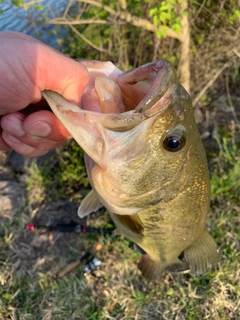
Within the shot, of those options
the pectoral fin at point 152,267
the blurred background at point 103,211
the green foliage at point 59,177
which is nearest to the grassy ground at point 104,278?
the blurred background at point 103,211

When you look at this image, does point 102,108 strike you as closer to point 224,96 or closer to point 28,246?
point 28,246

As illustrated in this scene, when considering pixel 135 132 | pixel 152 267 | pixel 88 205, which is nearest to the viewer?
pixel 135 132

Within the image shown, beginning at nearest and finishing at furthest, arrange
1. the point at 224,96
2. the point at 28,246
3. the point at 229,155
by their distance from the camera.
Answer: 1. the point at 28,246
2. the point at 229,155
3. the point at 224,96

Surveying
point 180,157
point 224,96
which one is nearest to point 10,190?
point 180,157

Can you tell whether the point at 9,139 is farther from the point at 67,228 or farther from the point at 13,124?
the point at 67,228

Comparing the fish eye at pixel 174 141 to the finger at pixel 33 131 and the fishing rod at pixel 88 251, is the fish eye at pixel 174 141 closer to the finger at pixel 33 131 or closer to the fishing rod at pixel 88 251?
the finger at pixel 33 131

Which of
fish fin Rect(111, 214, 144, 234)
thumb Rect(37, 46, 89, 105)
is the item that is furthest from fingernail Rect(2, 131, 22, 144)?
fish fin Rect(111, 214, 144, 234)

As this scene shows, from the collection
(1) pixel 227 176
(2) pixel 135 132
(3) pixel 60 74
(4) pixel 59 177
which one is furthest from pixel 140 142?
(4) pixel 59 177
